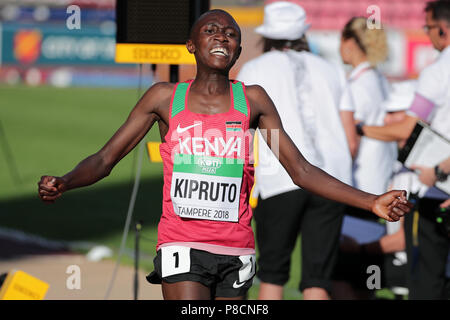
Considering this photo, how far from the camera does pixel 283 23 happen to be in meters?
5.41

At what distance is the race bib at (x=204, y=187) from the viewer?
3631 millimetres

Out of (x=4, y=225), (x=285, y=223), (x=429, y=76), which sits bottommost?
(x=4, y=225)

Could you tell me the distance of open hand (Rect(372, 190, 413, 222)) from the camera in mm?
3430

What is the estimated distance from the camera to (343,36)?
265 inches

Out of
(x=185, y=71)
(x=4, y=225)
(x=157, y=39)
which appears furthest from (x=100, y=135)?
(x=157, y=39)

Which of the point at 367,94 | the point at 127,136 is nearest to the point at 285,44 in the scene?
the point at 367,94

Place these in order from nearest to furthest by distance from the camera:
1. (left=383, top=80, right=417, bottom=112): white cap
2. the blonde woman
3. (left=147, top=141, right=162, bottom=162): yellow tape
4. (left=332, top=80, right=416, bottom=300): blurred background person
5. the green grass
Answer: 1. (left=147, top=141, right=162, bottom=162): yellow tape
2. (left=332, top=80, right=416, bottom=300): blurred background person
3. (left=383, top=80, right=417, bottom=112): white cap
4. the blonde woman
5. the green grass

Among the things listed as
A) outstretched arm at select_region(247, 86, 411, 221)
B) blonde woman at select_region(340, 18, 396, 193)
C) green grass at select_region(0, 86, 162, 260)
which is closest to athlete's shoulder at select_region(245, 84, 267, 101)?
outstretched arm at select_region(247, 86, 411, 221)

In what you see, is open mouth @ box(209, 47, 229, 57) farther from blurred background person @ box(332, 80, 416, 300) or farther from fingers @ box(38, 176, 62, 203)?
blurred background person @ box(332, 80, 416, 300)

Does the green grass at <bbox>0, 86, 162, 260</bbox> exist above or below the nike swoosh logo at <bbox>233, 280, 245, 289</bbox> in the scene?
below

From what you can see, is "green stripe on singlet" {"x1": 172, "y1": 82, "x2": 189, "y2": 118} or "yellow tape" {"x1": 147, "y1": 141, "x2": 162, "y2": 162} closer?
"green stripe on singlet" {"x1": 172, "y1": 82, "x2": 189, "y2": 118}

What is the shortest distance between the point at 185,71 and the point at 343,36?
5.07ft

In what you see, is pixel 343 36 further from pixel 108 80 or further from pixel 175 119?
pixel 108 80

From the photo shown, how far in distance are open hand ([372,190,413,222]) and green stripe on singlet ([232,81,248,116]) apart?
689mm
